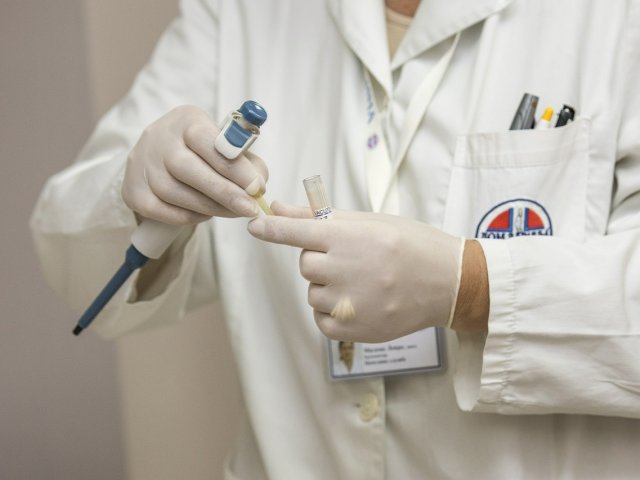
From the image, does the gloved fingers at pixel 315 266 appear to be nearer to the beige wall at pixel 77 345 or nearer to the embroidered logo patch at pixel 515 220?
the embroidered logo patch at pixel 515 220

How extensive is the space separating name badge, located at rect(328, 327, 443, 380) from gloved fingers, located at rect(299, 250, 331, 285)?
0.16 m

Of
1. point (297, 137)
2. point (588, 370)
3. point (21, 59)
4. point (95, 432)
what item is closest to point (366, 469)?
point (588, 370)

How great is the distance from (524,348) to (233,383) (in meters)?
0.76

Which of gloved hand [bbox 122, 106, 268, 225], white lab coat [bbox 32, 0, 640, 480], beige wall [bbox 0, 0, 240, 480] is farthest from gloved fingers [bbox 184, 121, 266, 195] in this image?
beige wall [bbox 0, 0, 240, 480]

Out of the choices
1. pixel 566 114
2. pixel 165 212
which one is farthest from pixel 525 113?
pixel 165 212

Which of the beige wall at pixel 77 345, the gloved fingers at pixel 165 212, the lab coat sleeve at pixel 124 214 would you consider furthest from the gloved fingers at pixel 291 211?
the beige wall at pixel 77 345

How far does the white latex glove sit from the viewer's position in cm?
72

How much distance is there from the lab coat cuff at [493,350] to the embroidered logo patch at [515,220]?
7cm

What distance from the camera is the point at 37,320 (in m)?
1.52

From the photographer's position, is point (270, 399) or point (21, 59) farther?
point (21, 59)

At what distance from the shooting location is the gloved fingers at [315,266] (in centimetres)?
72

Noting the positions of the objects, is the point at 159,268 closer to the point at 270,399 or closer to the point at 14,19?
the point at 270,399

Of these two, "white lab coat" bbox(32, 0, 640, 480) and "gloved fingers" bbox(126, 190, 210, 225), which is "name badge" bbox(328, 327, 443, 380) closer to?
"white lab coat" bbox(32, 0, 640, 480)

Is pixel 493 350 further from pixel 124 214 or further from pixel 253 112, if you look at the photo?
pixel 124 214
